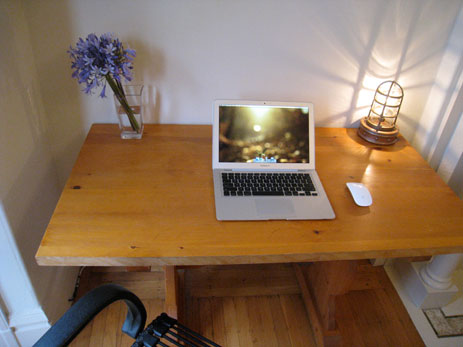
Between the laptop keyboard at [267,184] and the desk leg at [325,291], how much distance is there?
338mm

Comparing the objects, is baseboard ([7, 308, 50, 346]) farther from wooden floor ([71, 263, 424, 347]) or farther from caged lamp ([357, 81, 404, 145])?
caged lamp ([357, 81, 404, 145])

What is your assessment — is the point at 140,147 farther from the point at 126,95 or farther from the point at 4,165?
the point at 4,165

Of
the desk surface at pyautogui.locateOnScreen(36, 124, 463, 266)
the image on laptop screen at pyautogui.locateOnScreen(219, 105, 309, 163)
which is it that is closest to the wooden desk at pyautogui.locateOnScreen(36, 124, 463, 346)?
the desk surface at pyautogui.locateOnScreen(36, 124, 463, 266)

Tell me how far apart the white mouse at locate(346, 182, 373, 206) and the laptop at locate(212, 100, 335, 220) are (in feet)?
0.31

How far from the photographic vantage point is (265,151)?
49.7 inches

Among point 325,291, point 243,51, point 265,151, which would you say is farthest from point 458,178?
point 243,51

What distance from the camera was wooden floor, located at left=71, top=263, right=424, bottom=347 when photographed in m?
1.54

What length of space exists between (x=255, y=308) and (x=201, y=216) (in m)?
0.78

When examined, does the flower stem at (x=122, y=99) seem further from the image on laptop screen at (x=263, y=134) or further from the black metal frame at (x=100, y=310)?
the black metal frame at (x=100, y=310)

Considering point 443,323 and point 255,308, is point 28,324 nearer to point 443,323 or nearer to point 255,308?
point 255,308

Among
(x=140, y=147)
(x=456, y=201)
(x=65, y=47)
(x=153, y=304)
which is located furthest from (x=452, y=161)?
(x=65, y=47)

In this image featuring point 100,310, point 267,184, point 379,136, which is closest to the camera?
point 100,310

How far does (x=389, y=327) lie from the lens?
1.60 meters

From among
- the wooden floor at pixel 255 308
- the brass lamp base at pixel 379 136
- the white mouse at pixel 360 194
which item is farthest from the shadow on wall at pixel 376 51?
the wooden floor at pixel 255 308
